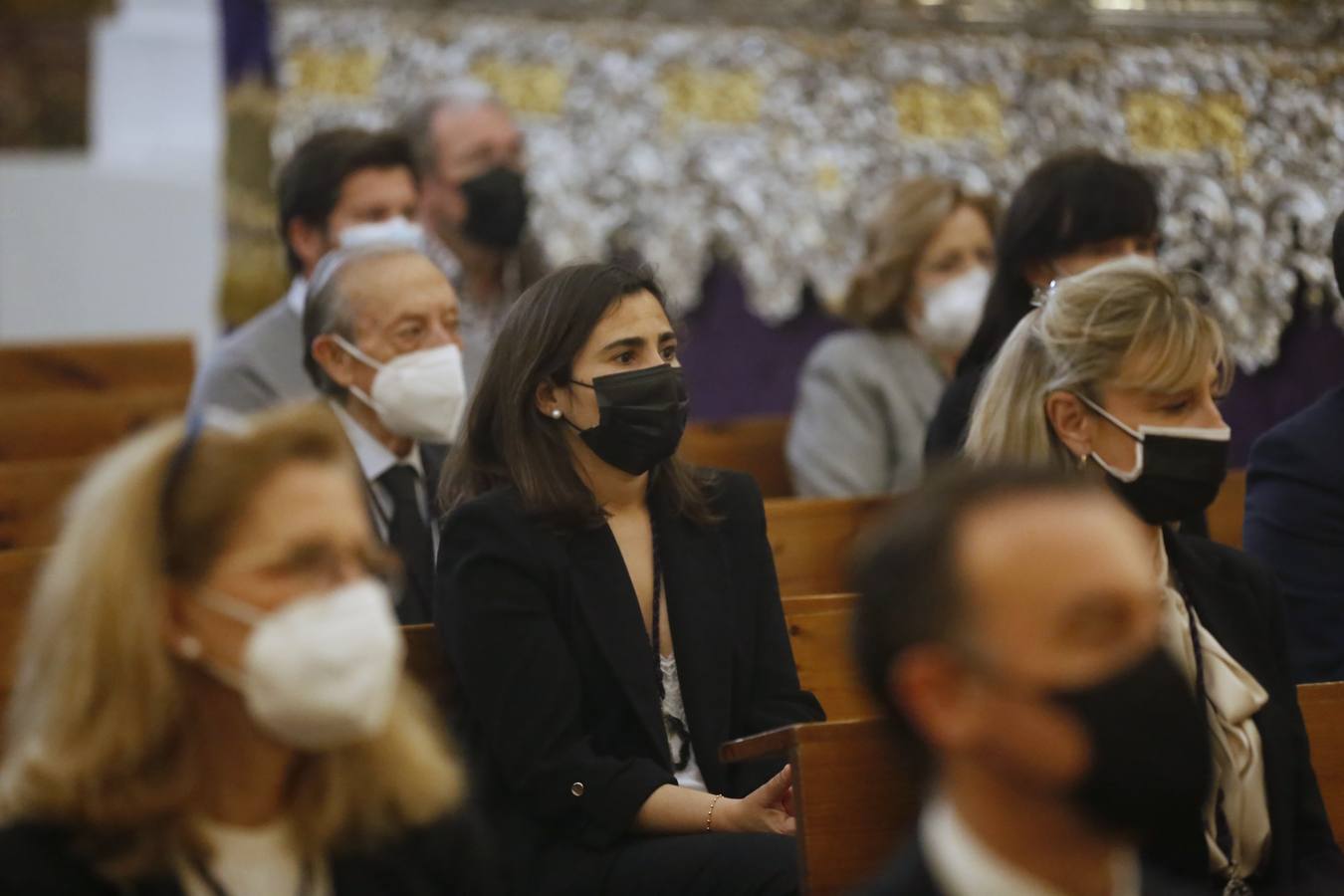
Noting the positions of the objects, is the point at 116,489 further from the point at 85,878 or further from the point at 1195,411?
the point at 1195,411

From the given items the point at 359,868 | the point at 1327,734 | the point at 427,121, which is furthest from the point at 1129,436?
the point at 427,121

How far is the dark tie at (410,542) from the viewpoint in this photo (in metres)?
3.50

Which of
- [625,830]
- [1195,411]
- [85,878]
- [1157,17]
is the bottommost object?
[625,830]

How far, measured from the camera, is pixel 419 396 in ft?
12.2

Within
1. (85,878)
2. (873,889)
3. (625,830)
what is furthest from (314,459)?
(625,830)

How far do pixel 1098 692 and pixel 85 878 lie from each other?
3.41 feet

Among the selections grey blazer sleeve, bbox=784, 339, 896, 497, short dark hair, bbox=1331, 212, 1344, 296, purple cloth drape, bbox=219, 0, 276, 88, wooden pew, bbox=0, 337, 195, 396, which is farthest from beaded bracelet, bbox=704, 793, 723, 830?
purple cloth drape, bbox=219, 0, 276, 88

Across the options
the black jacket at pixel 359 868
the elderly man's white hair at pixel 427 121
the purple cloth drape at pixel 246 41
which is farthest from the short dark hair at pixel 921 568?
the purple cloth drape at pixel 246 41

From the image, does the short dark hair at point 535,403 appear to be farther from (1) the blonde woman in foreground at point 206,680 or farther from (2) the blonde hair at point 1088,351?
(1) the blonde woman in foreground at point 206,680

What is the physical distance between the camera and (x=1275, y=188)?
5723mm

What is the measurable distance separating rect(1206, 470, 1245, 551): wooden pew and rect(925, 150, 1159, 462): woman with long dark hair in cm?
60

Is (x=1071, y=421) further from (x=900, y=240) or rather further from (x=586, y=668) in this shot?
(x=900, y=240)

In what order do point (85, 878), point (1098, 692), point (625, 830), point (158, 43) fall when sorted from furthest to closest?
1. point (158, 43)
2. point (625, 830)
3. point (85, 878)
4. point (1098, 692)

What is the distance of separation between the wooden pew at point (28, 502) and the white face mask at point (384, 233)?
2.71 feet
